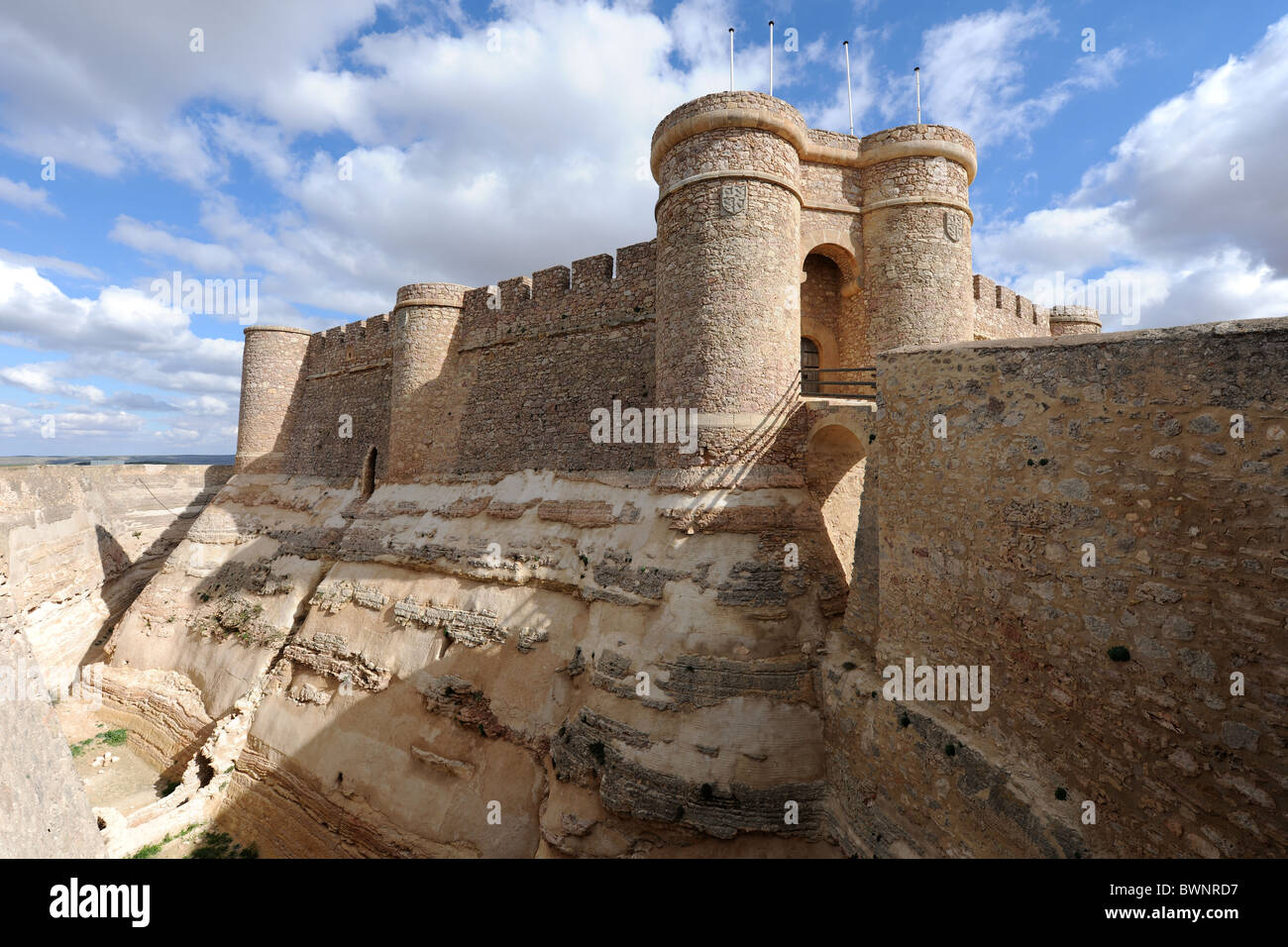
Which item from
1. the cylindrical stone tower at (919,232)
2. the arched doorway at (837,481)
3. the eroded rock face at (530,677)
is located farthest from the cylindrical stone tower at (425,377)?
the cylindrical stone tower at (919,232)

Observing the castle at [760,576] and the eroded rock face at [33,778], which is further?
the castle at [760,576]

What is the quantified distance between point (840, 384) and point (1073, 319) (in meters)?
13.9

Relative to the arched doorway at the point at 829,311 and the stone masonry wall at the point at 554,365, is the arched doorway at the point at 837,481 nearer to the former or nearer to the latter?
the arched doorway at the point at 829,311

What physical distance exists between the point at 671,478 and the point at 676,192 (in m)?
5.71

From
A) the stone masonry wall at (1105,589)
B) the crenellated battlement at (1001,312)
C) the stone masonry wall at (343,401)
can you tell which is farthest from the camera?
the stone masonry wall at (343,401)

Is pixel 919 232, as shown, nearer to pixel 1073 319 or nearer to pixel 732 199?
pixel 732 199

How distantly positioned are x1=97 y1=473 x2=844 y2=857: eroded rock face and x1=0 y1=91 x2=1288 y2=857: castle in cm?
7

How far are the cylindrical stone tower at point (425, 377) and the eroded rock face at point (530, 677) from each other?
47.0 inches

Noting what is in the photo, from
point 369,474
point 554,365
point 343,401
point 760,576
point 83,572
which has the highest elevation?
point 343,401

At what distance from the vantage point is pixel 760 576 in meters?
9.31

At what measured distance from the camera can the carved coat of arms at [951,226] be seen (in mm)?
11500

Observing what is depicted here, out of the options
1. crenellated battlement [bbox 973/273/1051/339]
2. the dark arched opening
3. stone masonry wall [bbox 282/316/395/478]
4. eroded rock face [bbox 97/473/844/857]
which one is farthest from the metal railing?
the dark arched opening

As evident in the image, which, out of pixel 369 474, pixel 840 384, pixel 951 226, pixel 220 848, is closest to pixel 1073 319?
pixel 951 226
